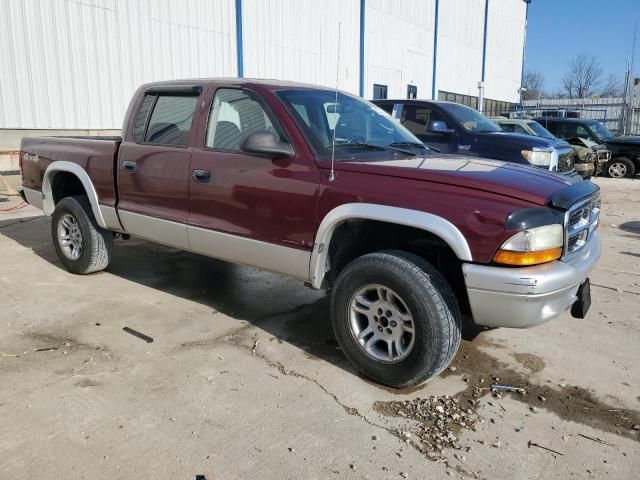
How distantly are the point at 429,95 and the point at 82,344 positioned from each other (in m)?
25.8

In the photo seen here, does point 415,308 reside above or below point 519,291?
below

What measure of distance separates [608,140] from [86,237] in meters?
15.5

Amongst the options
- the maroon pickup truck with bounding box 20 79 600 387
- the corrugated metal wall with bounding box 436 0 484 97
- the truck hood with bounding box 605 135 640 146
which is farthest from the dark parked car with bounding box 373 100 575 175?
the corrugated metal wall with bounding box 436 0 484 97

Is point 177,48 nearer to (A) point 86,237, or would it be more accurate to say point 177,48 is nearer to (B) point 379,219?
(A) point 86,237

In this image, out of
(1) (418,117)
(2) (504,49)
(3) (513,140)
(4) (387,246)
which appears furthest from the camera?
(2) (504,49)

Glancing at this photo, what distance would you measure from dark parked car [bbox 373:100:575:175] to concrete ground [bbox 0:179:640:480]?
12.4 feet

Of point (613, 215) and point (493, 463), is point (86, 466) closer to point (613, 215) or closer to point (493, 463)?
point (493, 463)

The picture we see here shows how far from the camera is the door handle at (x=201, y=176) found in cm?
416

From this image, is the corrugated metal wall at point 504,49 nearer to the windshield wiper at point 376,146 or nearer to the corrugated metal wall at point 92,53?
the corrugated metal wall at point 92,53

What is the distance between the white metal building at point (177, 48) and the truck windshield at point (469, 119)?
196 centimetres

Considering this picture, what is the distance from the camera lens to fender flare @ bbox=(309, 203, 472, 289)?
3.06 meters

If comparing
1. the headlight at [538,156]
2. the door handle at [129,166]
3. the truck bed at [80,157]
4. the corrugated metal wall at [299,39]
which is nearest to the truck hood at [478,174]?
the door handle at [129,166]

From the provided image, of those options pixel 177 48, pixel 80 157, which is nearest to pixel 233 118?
pixel 80 157

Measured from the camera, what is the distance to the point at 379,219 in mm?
3305
